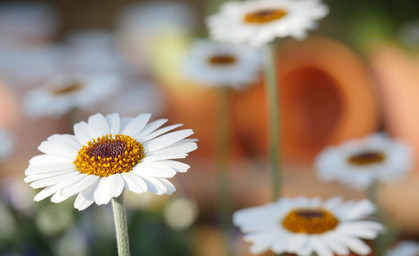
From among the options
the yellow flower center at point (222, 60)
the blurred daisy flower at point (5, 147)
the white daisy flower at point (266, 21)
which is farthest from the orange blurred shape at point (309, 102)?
the blurred daisy flower at point (5, 147)

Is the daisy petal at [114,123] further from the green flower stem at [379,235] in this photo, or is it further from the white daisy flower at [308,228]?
the green flower stem at [379,235]

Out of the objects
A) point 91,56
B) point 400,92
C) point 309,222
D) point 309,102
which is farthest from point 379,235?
point 91,56

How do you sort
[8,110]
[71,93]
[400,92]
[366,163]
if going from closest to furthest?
[366,163] < [71,93] < [400,92] < [8,110]

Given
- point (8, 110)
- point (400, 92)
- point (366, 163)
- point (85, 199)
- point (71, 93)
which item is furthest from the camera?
point (8, 110)

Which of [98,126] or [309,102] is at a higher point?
[309,102]

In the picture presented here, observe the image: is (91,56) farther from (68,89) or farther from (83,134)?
Answer: (83,134)

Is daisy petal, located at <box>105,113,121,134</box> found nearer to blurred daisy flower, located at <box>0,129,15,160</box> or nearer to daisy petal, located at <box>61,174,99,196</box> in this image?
daisy petal, located at <box>61,174,99,196</box>

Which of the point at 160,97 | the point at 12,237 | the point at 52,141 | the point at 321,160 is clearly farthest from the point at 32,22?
the point at 52,141

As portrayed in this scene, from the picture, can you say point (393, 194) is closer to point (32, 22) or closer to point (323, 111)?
point (323, 111)
